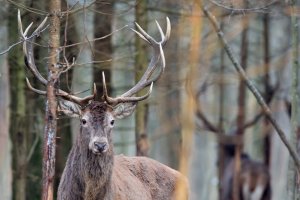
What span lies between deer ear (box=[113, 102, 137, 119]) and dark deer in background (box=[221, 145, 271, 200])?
9263 millimetres

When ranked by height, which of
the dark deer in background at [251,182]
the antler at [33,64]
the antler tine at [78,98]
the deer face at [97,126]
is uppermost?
the antler at [33,64]

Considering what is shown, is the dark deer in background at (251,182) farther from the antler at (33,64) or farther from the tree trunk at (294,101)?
the antler at (33,64)

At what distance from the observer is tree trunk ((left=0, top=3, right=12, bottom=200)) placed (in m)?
15.2

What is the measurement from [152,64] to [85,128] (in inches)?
50.2

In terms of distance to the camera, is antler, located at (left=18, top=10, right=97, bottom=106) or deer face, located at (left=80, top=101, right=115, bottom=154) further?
deer face, located at (left=80, top=101, right=115, bottom=154)

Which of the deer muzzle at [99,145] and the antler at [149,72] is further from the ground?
the antler at [149,72]

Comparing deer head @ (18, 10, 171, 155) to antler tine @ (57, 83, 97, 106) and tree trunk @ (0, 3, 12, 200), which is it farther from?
tree trunk @ (0, 3, 12, 200)

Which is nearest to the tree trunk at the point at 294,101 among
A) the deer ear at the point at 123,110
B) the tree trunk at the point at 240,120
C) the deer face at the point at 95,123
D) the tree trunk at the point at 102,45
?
the deer ear at the point at 123,110

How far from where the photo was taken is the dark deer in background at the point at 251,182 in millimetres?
20223

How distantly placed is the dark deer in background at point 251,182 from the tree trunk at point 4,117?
177 inches

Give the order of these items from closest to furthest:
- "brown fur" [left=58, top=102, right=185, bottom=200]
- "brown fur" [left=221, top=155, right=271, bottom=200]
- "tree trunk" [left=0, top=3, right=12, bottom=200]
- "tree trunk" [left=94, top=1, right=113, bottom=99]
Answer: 1. "brown fur" [left=58, top=102, right=185, bottom=200]
2. "tree trunk" [left=94, top=1, right=113, bottom=99]
3. "tree trunk" [left=0, top=3, right=12, bottom=200]
4. "brown fur" [left=221, top=155, right=271, bottom=200]

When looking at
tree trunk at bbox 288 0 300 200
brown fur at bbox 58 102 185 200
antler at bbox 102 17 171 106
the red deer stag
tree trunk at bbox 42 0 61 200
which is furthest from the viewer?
tree trunk at bbox 288 0 300 200

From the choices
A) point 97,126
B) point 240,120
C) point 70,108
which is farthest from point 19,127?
point 240,120

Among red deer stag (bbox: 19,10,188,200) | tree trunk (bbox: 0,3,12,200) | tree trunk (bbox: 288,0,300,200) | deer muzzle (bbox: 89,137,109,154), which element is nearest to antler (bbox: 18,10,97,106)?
red deer stag (bbox: 19,10,188,200)
